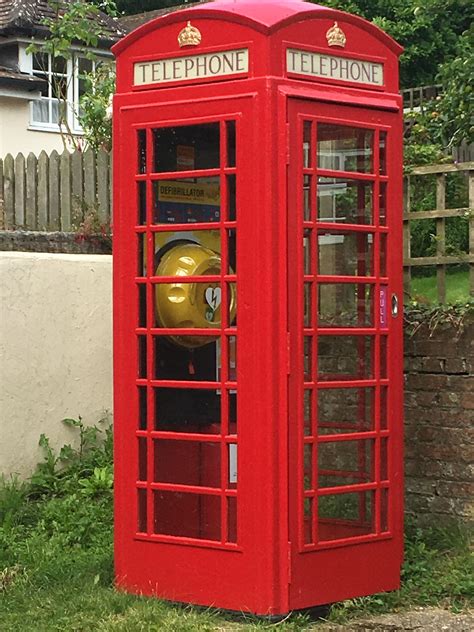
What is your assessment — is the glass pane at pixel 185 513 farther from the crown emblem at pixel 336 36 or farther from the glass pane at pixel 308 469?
the crown emblem at pixel 336 36

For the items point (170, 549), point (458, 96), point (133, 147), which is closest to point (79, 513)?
point (170, 549)

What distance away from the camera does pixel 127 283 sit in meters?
5.37

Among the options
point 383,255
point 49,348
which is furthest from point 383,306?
point 49,348

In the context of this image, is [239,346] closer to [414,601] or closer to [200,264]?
[200,264]

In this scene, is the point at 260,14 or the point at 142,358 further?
the point at 142,358

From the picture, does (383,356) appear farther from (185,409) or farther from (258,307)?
(185,409)

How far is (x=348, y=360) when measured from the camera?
542cm

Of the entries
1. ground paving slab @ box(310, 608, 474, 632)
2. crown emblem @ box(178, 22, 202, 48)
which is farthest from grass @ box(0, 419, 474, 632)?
crown emblem @ box(178, 22, 202, 48)

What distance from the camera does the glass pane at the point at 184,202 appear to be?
5266 millimetres

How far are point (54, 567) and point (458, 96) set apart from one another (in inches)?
189

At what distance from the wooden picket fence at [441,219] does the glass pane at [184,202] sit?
1.44 meters

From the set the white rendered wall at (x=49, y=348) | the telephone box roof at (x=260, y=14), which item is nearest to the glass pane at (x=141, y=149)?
the telephone box roof at (x=260, y=14)

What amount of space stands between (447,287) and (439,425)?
1412 mm

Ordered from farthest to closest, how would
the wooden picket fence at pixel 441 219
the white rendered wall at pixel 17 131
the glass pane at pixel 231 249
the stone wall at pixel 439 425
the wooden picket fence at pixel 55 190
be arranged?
the white rendered wall at pixel 17 131
the wooden picket fence at pixel 55 190
the wooden picket fence at pixel 441 219
the stone wall at pixel 439 425
the glass pane at pixel 231 249
